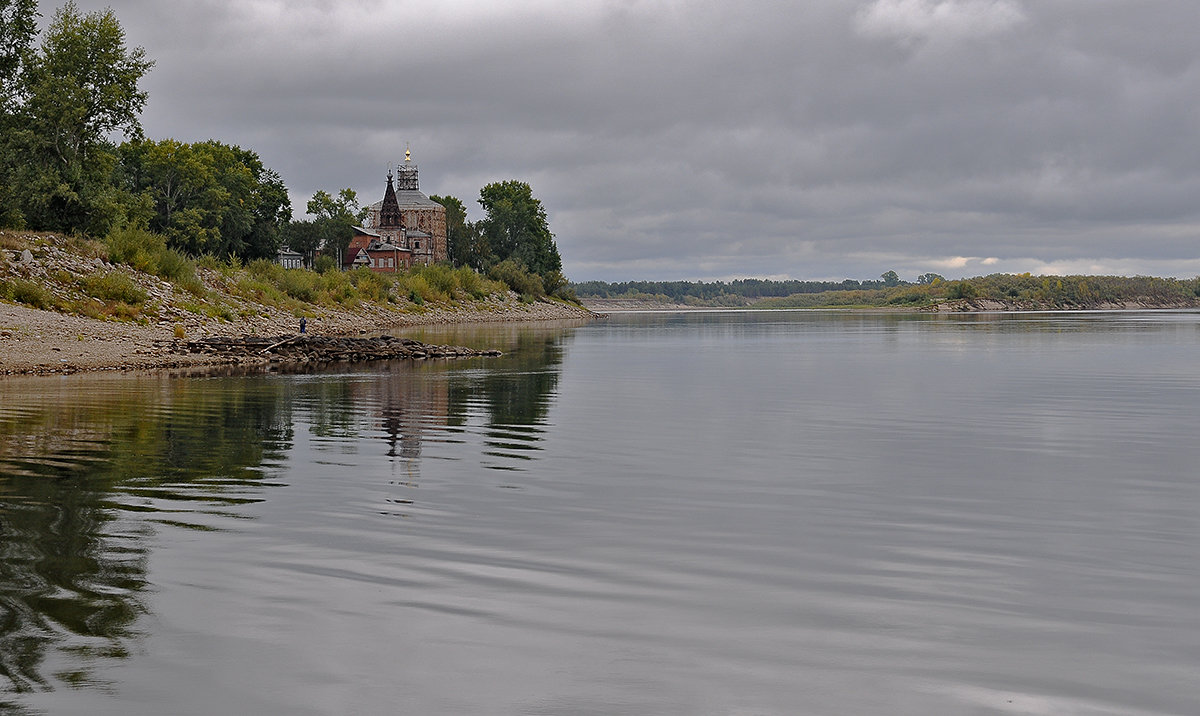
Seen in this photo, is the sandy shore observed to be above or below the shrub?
below

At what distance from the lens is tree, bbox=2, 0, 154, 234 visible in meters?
59.3

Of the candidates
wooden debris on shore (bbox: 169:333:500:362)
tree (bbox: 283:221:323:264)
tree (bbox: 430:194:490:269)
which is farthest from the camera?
tree (bbox: 430:194:490:269)

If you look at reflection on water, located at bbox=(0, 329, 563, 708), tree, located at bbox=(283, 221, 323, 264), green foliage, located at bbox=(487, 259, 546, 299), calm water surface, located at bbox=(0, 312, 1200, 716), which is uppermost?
tree, located at bbox=(283, 221, 323, 264)

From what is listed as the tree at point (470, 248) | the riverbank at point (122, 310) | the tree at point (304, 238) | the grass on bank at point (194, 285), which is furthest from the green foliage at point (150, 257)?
the tree at point (470, 248)

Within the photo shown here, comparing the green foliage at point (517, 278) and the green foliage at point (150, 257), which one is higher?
the green foliage at point (517, 278)

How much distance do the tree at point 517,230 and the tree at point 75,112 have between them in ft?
405

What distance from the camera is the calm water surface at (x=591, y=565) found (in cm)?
735

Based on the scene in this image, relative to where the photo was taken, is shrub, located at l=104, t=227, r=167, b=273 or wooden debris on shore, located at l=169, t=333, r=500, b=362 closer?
wooden debris on shore, located at l=169, t=333, r=500, b=362

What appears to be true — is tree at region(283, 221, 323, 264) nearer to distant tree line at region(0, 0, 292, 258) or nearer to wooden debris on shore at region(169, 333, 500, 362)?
distant tree line at region(0, 0, 292, 258)

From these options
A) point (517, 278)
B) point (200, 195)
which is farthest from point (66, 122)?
point (517, 278)

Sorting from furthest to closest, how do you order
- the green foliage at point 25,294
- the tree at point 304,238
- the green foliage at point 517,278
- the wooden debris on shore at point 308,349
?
1. the tree at point 304,238
2. the green foliage at point 517,278
3. the wooden debris on shore at point 308,349
4. the green foliage at point 25,294

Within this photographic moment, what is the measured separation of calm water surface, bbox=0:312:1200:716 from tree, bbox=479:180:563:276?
16690 centimetres

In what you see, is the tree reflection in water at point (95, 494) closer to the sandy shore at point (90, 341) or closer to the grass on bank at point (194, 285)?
the sandy shore at point (90, 341)

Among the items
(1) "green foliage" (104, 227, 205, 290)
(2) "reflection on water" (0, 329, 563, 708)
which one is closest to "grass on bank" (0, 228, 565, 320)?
(1) "green foliage" (104, 227, 205, 290)
